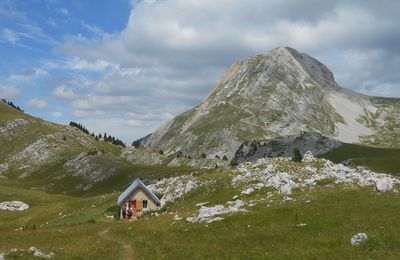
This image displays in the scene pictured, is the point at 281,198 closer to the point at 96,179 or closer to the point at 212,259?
the point at 212,259

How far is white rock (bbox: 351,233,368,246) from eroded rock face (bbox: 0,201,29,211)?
283ft

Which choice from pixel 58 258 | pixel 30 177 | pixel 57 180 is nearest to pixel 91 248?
pixel 58 258

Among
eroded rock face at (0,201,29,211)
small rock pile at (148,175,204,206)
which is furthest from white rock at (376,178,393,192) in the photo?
eroded rock face at (0,201,29,211)

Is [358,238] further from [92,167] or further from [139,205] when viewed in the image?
[92,167]

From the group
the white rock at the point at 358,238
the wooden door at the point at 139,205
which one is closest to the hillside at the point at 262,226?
the white rock at the point at 358,238

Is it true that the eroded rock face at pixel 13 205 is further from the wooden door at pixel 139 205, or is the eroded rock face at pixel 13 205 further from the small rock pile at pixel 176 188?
the wooden door at pixel 139 205

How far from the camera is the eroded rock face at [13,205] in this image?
10248cm

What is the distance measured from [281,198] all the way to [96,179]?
125821 mm

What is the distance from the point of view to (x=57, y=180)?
7185 inches

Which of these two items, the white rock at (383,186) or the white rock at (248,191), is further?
the white rock at (248,191)

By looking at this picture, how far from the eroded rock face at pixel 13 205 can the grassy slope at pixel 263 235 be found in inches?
2033

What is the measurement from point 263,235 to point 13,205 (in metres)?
80.9

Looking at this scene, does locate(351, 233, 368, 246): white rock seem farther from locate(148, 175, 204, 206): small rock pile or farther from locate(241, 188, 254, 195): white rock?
locate(148, 175, 204, 206): small rock pile

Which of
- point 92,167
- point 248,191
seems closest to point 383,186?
point 248,191
